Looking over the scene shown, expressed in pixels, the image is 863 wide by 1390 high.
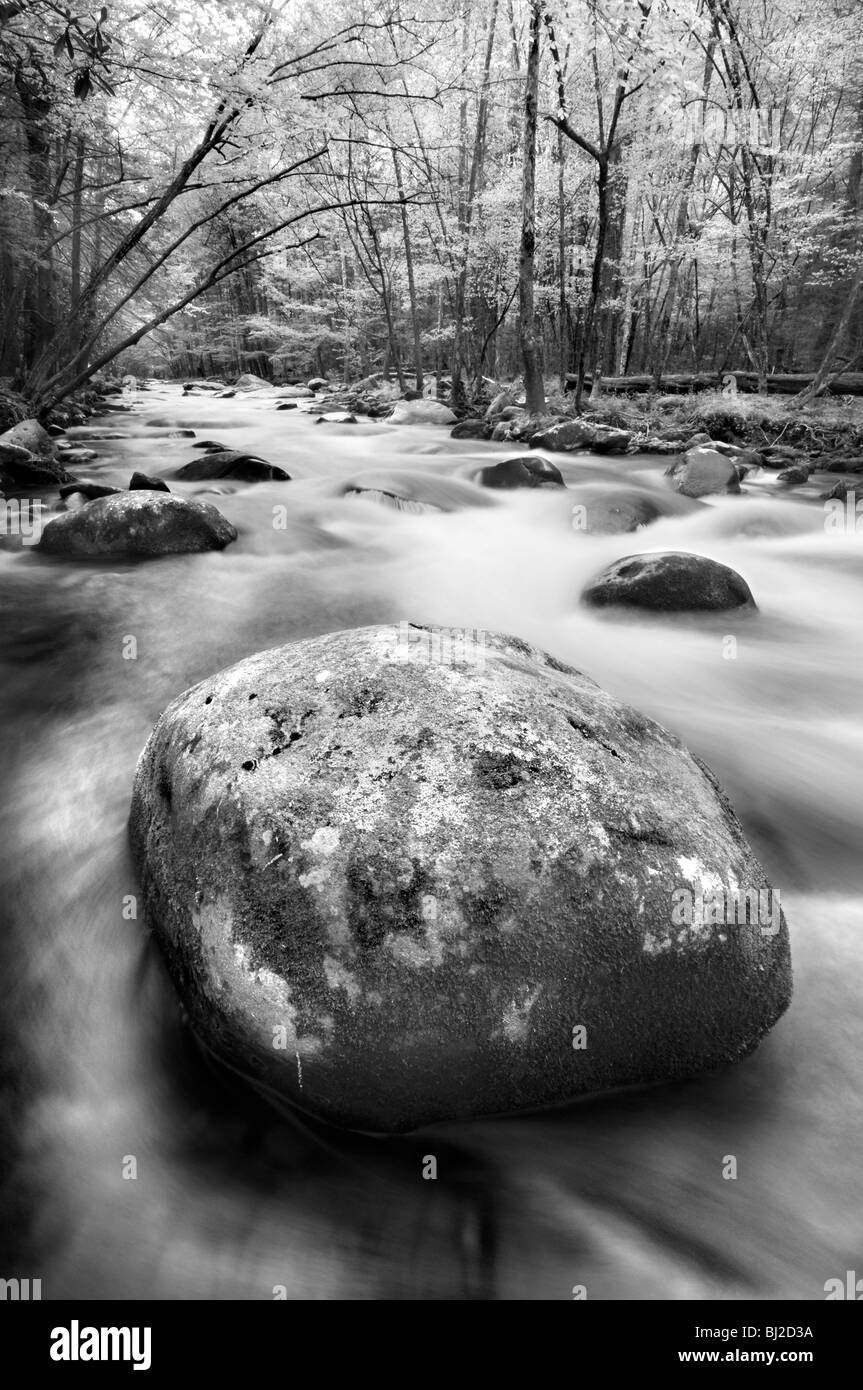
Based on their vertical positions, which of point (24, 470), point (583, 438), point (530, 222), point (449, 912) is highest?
point (530, 222)

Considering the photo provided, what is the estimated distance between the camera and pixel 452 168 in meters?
21.6

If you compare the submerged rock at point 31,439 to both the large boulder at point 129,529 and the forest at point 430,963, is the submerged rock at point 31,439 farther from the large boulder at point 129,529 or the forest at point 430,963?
the forest at point 430,963

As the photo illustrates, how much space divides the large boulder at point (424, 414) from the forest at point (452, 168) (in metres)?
1.65

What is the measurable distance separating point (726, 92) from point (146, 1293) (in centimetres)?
1986

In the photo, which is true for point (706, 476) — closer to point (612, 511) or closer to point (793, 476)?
point (793, 476)

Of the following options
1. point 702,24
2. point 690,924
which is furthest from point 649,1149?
point 702,24

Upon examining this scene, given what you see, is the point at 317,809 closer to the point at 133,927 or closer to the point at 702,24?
the point at 133,927

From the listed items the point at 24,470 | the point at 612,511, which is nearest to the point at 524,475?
the point at 612,511

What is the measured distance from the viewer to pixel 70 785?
309 centimetres

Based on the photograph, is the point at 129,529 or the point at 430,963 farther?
the point at 129,529

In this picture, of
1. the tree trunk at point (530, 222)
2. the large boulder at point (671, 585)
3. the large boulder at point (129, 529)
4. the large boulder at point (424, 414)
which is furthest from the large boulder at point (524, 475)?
the large boulder at point (424, 414)

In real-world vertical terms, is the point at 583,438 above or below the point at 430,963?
above

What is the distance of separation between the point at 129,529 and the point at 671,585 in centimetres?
439

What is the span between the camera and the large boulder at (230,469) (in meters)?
9.41
